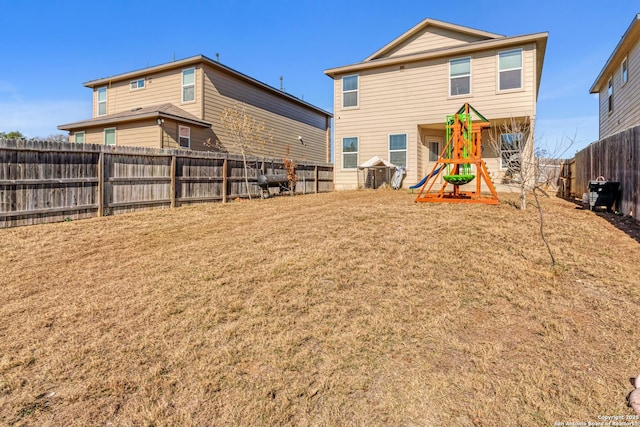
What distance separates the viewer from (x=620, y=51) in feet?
40.4

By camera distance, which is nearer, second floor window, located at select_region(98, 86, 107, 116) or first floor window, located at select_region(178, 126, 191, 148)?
first floor window, located at select_region(178, 126, 191, 148)

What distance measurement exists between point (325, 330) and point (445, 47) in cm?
1415

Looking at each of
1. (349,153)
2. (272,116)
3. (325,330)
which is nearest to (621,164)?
(325,330)

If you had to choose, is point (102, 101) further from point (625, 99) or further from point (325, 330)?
point (625, 99)

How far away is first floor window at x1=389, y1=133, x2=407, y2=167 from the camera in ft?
47.3

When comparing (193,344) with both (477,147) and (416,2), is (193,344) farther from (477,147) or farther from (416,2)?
(416,2)

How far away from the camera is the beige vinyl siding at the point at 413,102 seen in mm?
12555

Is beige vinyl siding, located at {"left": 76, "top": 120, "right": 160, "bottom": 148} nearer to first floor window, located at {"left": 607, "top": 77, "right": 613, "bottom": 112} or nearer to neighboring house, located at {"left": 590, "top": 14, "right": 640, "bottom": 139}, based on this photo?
neighboring house, located at {"left": 590, "top": 14, "right": 640, "bottom": 139}

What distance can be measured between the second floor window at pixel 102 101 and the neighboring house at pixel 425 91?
1210 cm

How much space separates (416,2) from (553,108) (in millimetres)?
6960

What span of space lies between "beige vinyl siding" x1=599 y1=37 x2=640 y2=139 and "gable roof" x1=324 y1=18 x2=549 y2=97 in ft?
8.73

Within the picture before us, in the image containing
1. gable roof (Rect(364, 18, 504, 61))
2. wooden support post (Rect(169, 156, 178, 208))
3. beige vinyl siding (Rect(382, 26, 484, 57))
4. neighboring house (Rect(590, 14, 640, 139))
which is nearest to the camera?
wooden support post (Rect(169, 156, 178, 208))

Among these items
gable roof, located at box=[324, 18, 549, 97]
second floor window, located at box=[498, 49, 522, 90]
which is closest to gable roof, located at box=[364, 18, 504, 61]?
gable roof, located at box=[324, 18, 549, 97]

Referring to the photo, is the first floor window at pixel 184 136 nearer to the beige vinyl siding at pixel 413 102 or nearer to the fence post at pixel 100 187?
the beige vinyl siding at pixel 413 102
